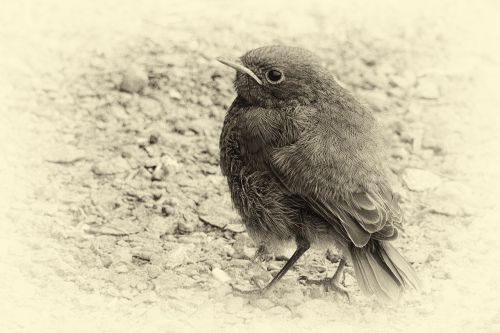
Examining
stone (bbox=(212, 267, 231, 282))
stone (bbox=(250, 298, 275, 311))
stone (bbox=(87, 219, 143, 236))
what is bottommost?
stone (bbox=(250, 298, 275, 311))

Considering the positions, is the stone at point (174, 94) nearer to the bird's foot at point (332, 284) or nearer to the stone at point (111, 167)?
the stone at point (111, 167)

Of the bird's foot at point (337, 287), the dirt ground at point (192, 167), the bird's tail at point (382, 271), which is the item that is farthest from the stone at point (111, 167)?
the bird's tail at point (382, 271)

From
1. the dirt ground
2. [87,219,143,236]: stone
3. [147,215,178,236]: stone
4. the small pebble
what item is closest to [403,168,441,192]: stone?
the dirt ground

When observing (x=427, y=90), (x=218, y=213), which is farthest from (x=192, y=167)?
(x=427, y=90)

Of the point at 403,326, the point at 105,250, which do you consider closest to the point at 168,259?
the point at 105,250

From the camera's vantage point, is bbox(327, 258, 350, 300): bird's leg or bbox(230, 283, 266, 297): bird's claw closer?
bbox(230, 283, 266, 297): bird's claw

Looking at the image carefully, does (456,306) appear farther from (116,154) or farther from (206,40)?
(206,40)

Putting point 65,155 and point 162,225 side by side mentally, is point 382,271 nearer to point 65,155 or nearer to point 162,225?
point 162,225

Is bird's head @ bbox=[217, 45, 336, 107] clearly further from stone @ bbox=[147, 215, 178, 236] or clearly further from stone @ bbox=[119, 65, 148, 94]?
stone @ bbox=[119, 65, 148, 94]
